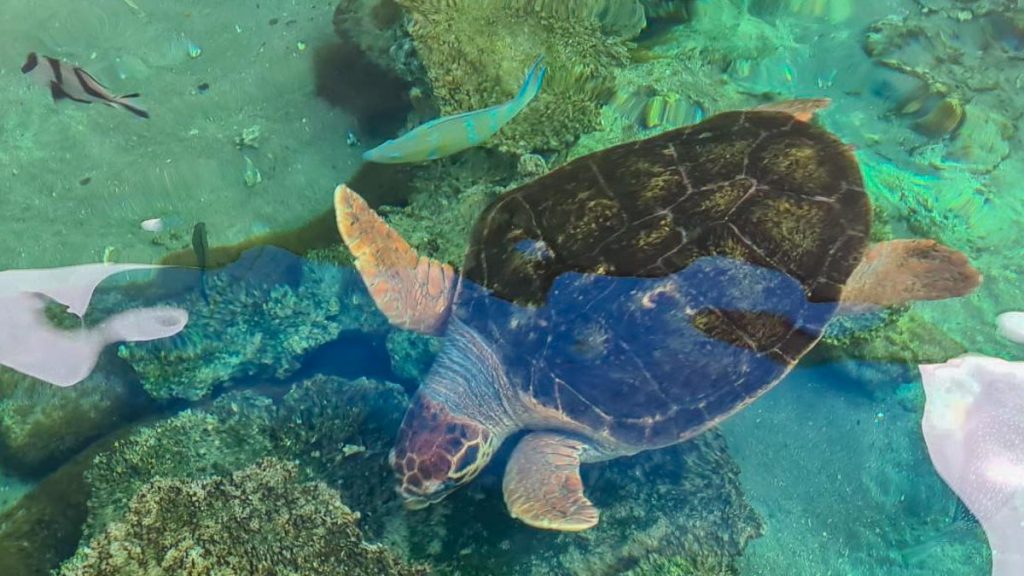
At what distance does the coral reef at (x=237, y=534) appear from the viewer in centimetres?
206

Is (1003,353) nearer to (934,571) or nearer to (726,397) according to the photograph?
(934,571)

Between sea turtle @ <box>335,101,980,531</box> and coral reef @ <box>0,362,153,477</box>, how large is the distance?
1300 mm

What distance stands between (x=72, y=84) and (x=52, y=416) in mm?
1607

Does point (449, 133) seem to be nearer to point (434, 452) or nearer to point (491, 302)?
point (491, 302)

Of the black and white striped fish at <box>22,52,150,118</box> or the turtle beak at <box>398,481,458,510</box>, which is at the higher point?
the black and white striped fish at <box>22,52,150,118</box>

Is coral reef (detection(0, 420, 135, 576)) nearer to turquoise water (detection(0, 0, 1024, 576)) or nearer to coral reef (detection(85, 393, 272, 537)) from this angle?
turquoise water (detection(0, 0, 1024, 576))

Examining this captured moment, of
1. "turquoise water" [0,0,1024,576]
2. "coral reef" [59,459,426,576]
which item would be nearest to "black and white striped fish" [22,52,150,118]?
"turquoise water" [0,0,1024,576]

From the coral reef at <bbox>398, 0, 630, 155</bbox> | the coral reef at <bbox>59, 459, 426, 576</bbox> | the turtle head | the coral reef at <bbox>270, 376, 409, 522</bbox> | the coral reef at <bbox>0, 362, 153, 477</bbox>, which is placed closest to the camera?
the coral reef at <bbox>59, 459, 426, 576</bbox>

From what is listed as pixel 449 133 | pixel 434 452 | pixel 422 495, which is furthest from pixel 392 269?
pixel 422 495

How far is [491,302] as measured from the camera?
2498mm

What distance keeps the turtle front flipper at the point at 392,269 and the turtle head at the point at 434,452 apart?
37 cm

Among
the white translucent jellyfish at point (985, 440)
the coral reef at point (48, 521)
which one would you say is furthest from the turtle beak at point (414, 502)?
the white translucent jellyfish at point (985, 440)

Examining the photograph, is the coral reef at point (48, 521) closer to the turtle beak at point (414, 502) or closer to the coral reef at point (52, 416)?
the coral reef at point (52, 416)

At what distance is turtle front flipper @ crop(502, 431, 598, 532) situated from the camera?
2195 mm
